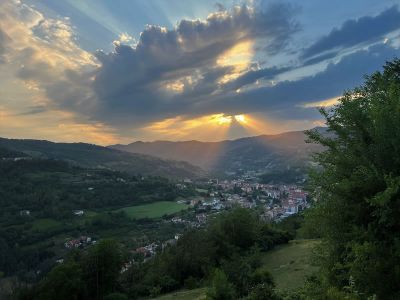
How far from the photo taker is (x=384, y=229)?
9.19 m

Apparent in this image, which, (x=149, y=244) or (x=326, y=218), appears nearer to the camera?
(x=326, y=218)

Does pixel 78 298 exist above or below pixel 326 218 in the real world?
below

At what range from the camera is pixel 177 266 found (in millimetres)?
37406

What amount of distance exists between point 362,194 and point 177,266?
30.2 m

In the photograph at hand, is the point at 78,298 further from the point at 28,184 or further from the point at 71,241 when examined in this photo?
the point at 28,184

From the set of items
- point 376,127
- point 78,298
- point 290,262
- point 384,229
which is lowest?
point 78,298

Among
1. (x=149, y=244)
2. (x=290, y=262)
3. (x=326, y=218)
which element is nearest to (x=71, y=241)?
(x=149, y=244)

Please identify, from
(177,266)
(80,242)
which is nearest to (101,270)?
(177,266)

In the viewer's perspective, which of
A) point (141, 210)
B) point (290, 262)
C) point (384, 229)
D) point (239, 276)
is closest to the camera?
point (384, 229)

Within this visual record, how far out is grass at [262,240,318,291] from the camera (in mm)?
23492

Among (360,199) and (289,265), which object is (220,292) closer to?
(289,265)

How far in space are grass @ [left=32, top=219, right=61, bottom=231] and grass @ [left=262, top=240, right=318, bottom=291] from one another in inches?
4225

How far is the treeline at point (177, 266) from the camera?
3241 centimetres

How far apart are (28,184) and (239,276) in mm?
168011
